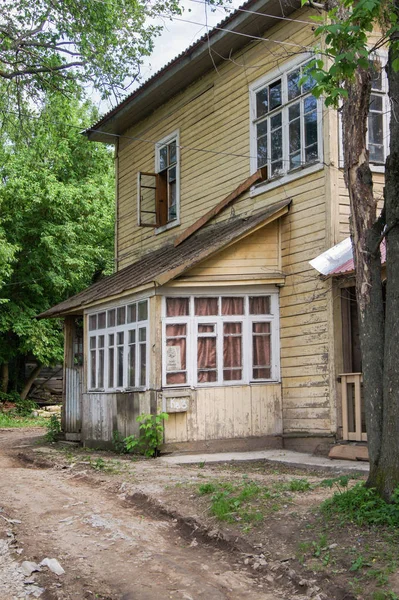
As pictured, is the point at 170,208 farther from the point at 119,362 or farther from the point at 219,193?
the point at 119,362

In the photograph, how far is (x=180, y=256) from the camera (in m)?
12.5

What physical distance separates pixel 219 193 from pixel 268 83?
7.95ft


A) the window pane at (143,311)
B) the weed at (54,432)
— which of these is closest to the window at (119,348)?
the window pane at (143,311)

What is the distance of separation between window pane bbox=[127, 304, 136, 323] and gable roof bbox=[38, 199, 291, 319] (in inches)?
14.4

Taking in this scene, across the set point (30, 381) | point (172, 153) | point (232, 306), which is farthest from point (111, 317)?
point (30, 381)

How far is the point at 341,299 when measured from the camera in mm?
11031

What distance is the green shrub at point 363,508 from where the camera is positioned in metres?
5.60

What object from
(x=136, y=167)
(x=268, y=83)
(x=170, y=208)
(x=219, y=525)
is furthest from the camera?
(x=136, y=167)

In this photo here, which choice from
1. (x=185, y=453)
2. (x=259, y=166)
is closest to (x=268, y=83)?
(x=259, y=166)

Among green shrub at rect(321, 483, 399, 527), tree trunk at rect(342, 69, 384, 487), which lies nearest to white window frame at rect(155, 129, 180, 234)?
tree trunk at rect(342, 69, 384, 487)

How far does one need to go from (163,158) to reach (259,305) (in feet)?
18.6

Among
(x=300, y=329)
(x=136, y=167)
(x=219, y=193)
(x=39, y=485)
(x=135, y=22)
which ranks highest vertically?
(x=135, y=22)

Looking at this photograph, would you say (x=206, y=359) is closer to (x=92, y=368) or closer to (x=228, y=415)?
(x=228, y=415)

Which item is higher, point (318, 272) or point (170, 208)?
point (170, 208)
